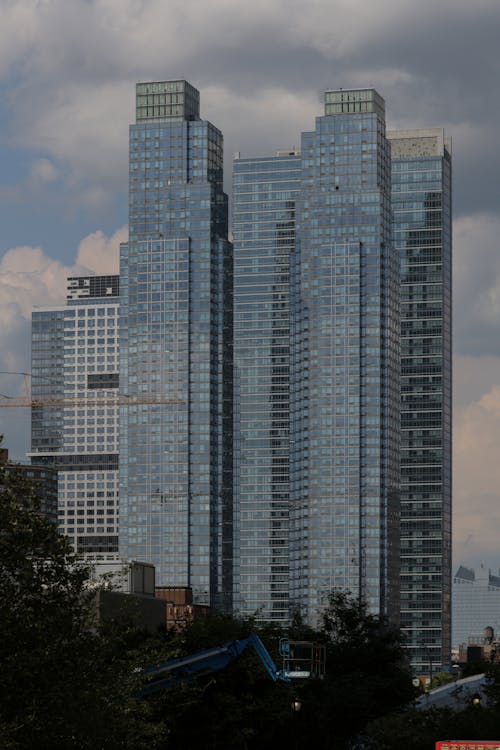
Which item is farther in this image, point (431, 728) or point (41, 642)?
point (431, 728)

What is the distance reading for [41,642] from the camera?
48.7m

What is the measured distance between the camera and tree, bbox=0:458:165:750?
47.8m

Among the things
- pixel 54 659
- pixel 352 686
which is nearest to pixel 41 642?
pixel 54 659

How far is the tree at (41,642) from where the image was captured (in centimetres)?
4784

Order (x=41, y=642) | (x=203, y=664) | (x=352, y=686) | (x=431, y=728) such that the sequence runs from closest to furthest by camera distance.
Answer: (x=41, y=642), (x=203, y=664), (x=431, y=728), (x=352, y=686)

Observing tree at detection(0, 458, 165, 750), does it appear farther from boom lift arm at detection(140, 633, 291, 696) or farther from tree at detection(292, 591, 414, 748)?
tree at detection(292, 591, 414, 748)

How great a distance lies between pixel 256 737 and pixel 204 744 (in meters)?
11.3

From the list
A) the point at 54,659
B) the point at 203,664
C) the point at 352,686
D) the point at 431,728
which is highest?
the point at 54,659

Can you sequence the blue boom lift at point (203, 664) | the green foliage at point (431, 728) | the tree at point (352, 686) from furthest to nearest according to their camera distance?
the tree at point (352, 686), the green foliage at point (431, 728), the blue boom lift at point (203, 664)

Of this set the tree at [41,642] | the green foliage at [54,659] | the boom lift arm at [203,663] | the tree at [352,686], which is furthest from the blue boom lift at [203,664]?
the tree at [352,686]

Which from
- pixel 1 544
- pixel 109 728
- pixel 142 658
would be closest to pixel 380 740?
pixel 142 658

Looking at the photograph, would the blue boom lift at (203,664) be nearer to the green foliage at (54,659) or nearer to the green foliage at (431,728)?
the green foliage at (54,659)

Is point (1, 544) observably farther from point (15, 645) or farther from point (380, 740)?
point (380, 740)

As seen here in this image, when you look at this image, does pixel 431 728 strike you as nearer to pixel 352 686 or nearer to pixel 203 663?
pixel 352 686
